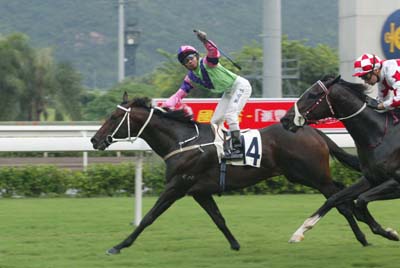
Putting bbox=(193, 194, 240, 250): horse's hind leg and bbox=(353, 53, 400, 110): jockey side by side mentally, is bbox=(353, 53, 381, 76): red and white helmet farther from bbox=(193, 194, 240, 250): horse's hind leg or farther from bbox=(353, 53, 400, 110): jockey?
bbox=(193, 194, 240, 250): horse's hind leg

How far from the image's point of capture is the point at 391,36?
14.9 meters

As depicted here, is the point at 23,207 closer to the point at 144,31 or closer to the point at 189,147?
the point at 189,147

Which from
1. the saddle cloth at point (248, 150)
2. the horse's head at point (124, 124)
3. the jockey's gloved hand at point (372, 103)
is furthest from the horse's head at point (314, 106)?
the horse's head at point (124, 124)

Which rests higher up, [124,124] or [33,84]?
[124,124]

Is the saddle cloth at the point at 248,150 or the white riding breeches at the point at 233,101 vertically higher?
the white riding breeches at the point at 233,101

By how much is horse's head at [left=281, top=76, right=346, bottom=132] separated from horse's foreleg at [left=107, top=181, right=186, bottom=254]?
112 centimetres

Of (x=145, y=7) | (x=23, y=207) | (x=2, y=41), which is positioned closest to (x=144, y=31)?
(x=145, y=7)

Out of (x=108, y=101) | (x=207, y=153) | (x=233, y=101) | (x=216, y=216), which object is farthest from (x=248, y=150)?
(x=108, y=101)

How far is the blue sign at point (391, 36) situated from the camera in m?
14.8

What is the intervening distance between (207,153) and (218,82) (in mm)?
647

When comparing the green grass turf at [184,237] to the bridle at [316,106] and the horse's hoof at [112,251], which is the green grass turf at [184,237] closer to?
the horse's hoof at [112,251]

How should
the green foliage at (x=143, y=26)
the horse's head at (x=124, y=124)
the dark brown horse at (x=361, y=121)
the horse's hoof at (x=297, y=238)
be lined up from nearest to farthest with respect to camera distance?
the dark brown horse at (x=361, y=121)
the horse's hoof at (x=297, y=238)
the horse's head at (x=124, y=124)
the green foliage at (x=143, y=26)

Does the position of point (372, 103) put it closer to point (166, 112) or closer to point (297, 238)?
point (297, 238)

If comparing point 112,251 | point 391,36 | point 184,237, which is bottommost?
point 184,237
